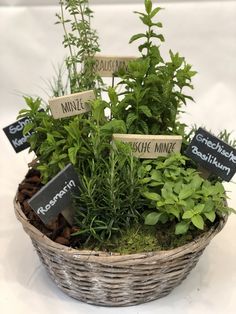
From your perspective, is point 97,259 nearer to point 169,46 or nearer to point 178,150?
point 178,150

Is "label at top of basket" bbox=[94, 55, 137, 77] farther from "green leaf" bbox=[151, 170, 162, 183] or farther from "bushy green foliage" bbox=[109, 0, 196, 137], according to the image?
"green leaf" bbox=[151, 170, 162, 183]

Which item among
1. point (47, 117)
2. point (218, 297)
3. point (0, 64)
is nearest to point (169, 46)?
point (0, 64)

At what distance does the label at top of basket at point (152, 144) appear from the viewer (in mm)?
1199

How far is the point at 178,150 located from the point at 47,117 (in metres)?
0.31

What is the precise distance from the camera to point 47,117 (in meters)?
1.30

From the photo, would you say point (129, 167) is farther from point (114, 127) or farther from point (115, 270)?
point (115, 270)

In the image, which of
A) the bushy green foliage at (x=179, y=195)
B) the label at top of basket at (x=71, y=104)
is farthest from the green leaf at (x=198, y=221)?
the label at top of basket at (x=71, y=104)

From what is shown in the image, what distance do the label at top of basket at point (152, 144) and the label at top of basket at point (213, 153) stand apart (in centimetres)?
4

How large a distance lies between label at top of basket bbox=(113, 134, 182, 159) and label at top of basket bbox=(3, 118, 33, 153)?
29 cm

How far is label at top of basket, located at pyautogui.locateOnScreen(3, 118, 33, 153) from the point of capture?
1.38 m

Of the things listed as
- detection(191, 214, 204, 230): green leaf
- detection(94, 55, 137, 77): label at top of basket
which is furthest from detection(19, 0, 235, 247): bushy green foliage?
detection(94, 55, 137, 77): label at top of basket

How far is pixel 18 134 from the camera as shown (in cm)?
140

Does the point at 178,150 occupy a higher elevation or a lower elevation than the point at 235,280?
higher

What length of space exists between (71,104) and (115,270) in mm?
385
